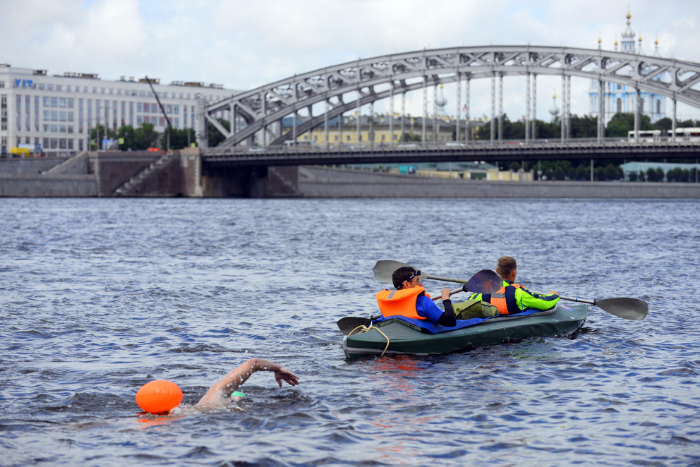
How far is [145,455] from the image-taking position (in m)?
7.22

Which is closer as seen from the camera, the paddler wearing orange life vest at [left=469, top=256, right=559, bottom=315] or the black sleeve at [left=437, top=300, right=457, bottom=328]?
the black sleeve at [left=437, top=300, right=457, bottom=328]

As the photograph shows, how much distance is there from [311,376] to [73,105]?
132436 millimetres

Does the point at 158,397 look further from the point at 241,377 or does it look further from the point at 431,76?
the point at 431,76

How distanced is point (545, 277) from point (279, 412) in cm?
1351

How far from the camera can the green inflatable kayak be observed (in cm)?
1059

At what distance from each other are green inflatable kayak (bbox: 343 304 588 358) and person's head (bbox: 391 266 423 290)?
507 millimetres

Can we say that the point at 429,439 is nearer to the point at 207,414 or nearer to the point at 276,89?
the point at 207,414

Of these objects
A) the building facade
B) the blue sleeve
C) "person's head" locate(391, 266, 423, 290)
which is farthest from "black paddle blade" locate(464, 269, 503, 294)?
the building facade

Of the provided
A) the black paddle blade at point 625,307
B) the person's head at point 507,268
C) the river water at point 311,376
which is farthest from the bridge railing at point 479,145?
the person's head at point 507,268

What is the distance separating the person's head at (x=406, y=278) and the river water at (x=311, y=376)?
956 millimetres

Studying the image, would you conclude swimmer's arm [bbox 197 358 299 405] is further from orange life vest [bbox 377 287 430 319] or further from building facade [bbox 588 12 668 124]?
building facade [bbox 588 12 668 124]

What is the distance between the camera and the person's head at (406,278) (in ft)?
34.6

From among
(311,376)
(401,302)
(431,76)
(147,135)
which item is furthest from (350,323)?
(147,135)

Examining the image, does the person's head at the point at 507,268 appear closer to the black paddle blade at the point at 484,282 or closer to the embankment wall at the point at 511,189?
the black paddle blade at the point at 484,282
